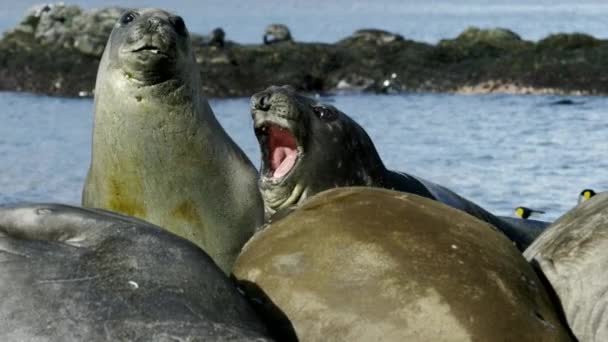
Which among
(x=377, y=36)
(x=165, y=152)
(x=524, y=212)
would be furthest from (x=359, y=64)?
(x=165, y=152)

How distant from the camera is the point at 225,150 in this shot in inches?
249

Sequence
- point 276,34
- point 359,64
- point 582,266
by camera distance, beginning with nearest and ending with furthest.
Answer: point 582,266 → point 359,64 → point 276,34

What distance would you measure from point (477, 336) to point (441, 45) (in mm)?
41381

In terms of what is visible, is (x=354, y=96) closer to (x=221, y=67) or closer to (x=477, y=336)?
(x=221, y=67)

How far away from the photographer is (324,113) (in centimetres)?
561

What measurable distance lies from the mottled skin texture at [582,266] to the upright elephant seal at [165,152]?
2.15 metres

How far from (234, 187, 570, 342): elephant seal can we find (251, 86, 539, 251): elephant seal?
1.43 meters

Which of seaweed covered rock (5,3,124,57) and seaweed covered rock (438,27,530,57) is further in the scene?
seaweed covered rock (5,3,124,57)

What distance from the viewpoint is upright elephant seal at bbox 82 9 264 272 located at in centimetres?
606

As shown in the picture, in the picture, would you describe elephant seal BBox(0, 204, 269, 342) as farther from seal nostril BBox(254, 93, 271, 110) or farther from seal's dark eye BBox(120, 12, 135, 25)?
seal's dark eye BBox(120, 12, 135, 25)

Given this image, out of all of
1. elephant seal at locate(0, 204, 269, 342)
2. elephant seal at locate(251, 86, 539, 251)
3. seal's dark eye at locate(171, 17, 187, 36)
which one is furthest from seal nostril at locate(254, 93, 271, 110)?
elephant seal at locate(0, 204, 269, 342)

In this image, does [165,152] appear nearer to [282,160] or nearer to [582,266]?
[282,160]

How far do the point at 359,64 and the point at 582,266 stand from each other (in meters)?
40.3

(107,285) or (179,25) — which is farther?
(179,25)
